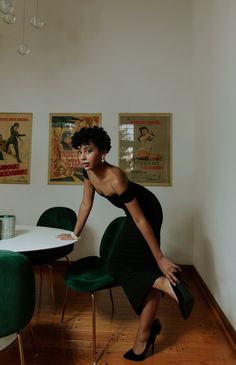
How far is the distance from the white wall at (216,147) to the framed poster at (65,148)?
4.13ft

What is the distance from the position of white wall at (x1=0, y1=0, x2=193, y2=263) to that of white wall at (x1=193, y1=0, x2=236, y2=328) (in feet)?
0.65

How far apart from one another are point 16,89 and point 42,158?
2.96ft

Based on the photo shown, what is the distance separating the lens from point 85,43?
3072mm

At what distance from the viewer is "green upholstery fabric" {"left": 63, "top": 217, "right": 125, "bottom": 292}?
→ 5.29 feet

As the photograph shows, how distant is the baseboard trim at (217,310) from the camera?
174 cm

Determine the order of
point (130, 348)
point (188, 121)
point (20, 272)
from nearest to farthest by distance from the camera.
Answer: point (20, 272) < point (130, 348) < point (188, 121)

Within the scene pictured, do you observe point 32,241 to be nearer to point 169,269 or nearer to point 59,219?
point 59,219

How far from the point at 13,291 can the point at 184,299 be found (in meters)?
0.88

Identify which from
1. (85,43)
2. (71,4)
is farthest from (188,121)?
(71,4)

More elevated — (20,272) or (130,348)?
(20,272)

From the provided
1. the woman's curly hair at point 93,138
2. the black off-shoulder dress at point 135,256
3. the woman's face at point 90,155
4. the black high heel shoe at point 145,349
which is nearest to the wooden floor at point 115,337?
the black high heel shoe at point 145,349

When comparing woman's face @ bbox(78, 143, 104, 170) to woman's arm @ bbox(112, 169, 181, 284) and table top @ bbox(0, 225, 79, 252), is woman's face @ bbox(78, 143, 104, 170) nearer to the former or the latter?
woman's arm @ bbox(112, 169, 181, 284)

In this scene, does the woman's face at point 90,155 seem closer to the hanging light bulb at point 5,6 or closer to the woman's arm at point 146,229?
the woman's arm at point 146,229

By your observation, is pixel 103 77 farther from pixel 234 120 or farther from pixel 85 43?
pixel 234 120
